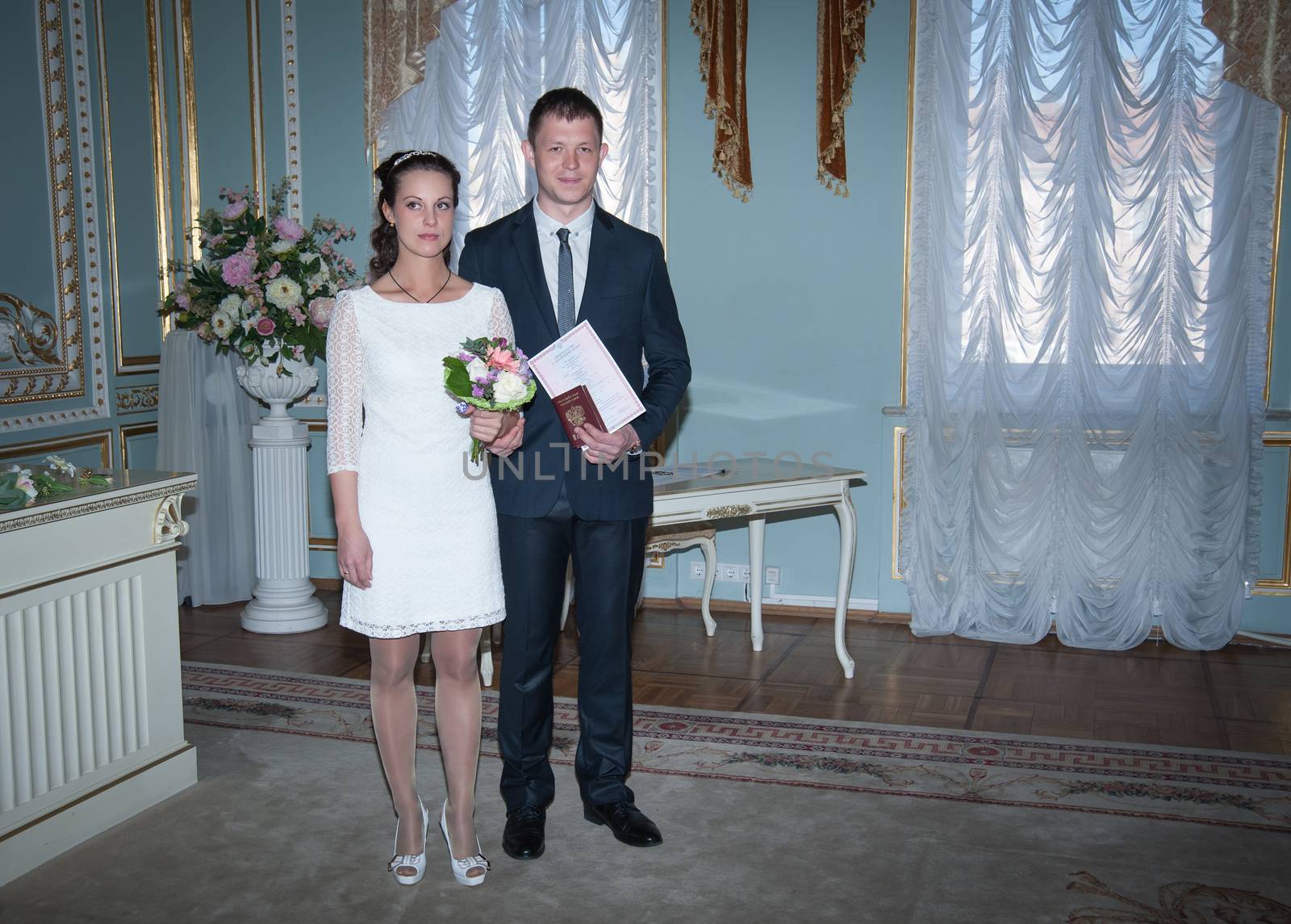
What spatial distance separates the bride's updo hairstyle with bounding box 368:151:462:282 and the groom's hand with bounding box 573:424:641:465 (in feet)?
1.60

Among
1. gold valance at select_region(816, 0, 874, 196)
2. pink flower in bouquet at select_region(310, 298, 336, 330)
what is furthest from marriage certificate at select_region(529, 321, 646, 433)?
gold valance at select_region(816, 0, 874, 196)

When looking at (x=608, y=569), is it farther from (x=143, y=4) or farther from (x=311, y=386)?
(x=143, y=4)

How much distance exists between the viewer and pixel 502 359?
7.66 feet

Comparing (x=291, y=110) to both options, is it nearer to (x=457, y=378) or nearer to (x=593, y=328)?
(x=593, y=328)

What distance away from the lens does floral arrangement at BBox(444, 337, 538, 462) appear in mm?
2303

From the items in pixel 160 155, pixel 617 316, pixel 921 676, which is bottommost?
pixel 921 676

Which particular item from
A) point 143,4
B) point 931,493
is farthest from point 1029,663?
point 143,4

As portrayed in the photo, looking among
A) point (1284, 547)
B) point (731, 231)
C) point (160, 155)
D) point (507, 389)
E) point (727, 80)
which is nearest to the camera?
point (507, 389)

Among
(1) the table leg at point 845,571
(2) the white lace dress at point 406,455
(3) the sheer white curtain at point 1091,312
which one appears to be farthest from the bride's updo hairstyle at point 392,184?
(3) the sheer white curtain at point 1091,312

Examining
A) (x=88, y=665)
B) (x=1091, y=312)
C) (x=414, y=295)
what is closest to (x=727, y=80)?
(x=1091, y=312)

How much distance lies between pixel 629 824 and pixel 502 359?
3.96 feet

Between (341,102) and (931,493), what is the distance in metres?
3.21

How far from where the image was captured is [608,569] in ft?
9.17

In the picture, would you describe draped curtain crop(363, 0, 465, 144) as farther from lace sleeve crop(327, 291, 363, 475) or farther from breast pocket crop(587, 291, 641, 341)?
lace sleeve crop(327, 291, 363, 475)
